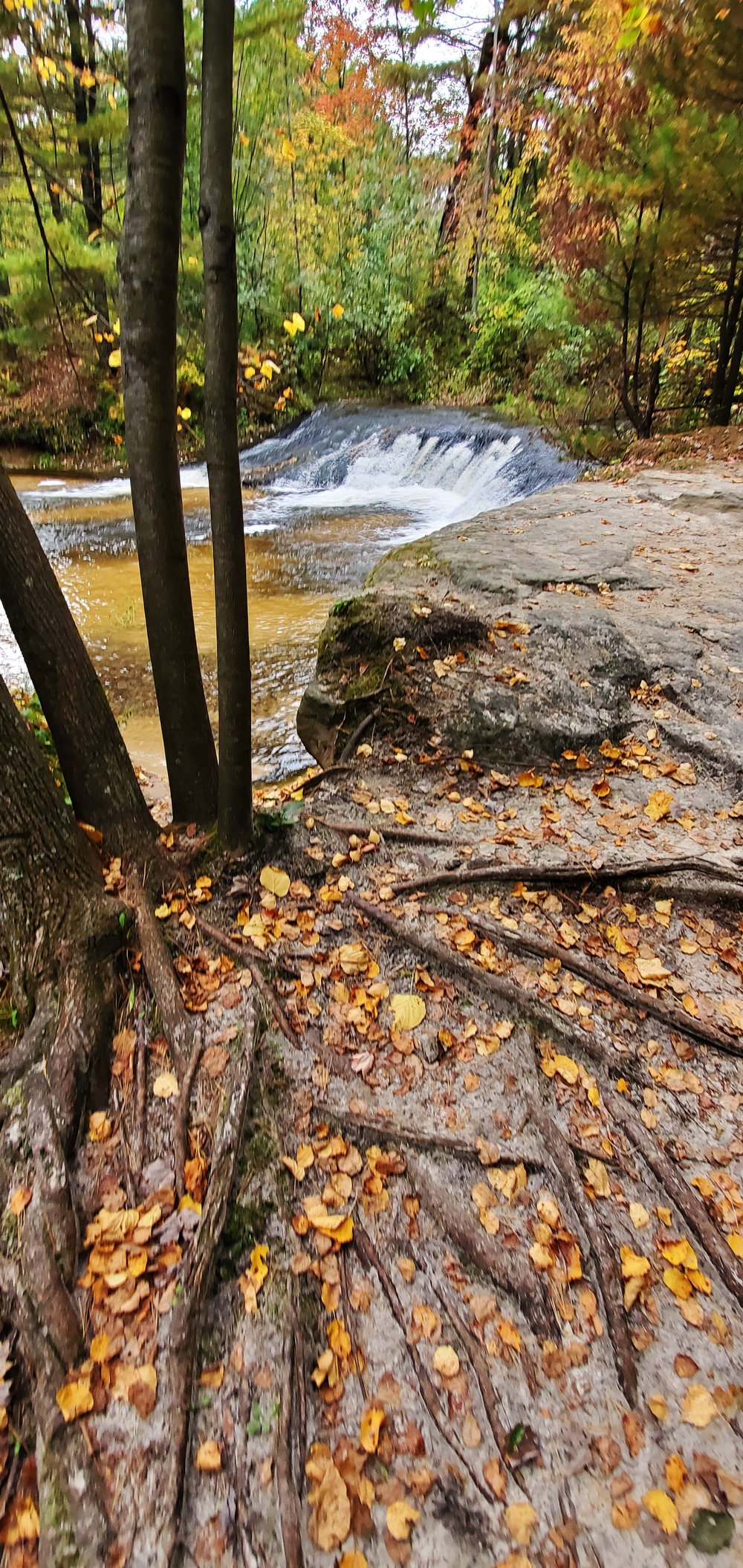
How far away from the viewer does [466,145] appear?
65.2ft

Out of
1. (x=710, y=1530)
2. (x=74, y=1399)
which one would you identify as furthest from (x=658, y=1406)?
(x=74, y=1399)

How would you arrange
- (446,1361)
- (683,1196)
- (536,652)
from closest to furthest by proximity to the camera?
(446,1361)
(683,1196)
(536,652)

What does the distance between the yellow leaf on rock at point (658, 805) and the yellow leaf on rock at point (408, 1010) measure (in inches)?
59.0

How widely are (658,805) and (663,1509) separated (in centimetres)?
251

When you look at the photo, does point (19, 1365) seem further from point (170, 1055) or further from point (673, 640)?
point (673, 640)

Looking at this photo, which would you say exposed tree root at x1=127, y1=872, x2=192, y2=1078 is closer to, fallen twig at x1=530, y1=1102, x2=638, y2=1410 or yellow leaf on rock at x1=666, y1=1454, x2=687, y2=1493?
fallen twig at x1=530, y1=1102, x2=638, y2=1410

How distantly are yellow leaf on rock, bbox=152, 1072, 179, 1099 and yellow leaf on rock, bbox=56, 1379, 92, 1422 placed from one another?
0.72 metres

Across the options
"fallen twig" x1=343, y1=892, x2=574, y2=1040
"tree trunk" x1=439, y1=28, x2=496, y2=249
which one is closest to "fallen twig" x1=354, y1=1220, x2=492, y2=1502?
"fallen twig" x1=343, y1=892, x2=574, y2=1040

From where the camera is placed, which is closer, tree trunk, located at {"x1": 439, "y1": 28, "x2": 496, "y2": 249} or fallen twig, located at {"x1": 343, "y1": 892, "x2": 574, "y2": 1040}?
fallen twig, located at {"x1": 343, "y1": 892, "x2": 574, "y2": 1040}

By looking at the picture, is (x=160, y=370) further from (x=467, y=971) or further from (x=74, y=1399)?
(x=74, y=1399)

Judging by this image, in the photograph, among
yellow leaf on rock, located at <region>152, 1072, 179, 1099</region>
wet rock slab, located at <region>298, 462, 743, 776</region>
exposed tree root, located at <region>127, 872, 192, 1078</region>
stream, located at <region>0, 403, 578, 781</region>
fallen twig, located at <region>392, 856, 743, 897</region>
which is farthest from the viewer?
stream, located at <region>0, 403, 578, 781</region>

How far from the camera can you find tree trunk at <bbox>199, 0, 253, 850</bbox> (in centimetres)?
202

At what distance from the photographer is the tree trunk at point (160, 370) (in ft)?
6.71

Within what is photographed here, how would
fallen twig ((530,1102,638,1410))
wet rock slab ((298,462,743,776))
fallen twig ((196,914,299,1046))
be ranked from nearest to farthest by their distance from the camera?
1. fallen twig ((530,1102,638,1410))
2. fallen twig ((196,914,299,1046))
3. wet rock slab ((298,462,743,776))
